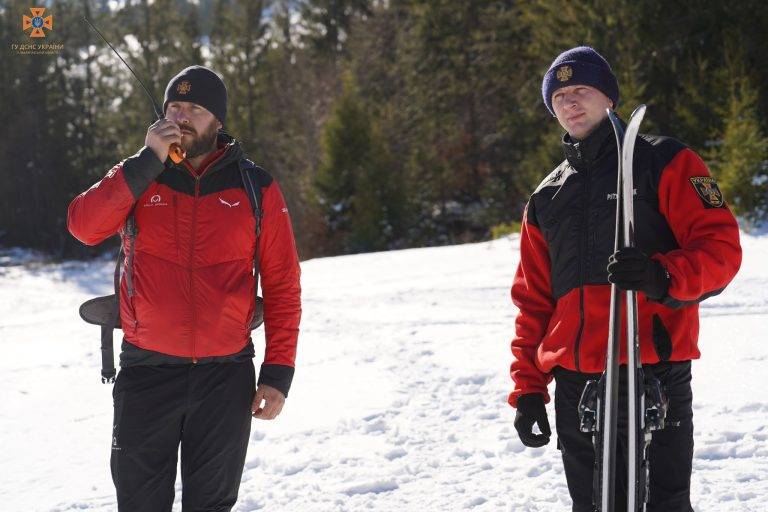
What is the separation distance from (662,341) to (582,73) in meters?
0.89

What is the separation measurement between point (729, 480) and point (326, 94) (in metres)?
26.0

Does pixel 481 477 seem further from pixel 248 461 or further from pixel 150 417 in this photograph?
pixel 150 417

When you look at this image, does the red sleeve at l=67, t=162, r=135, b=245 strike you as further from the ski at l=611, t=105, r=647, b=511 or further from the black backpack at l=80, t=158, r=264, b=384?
the ski at l=611, t=105, r=647, b=511

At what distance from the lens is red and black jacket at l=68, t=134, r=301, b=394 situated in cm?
250

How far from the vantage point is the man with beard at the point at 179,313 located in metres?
2.50

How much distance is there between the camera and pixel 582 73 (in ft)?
7.98

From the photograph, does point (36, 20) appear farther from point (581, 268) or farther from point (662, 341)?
point (662, 341)

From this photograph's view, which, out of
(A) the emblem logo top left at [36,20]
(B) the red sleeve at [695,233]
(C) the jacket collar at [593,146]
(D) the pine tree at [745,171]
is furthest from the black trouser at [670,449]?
(D) the pine tree at [745,171]

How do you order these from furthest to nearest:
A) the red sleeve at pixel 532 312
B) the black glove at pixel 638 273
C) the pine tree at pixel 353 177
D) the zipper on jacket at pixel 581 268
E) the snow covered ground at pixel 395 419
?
the pine tree at pixel 353 177, the snow covered ground at pixel 395 419, the red sleeve at pixel 532 312, the zipper on jacket at pixel 581 268, the black glove at pixel 638 273

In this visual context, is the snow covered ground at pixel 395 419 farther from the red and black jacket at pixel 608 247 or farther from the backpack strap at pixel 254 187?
the backpack strap at pixel 254 187

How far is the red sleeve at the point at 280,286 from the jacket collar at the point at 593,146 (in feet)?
3.40

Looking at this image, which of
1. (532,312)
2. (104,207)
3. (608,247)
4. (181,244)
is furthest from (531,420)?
(104,207)

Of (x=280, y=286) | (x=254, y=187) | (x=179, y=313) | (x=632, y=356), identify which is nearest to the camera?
(x=632, y=356)

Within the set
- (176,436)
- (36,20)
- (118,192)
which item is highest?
(36,20)
